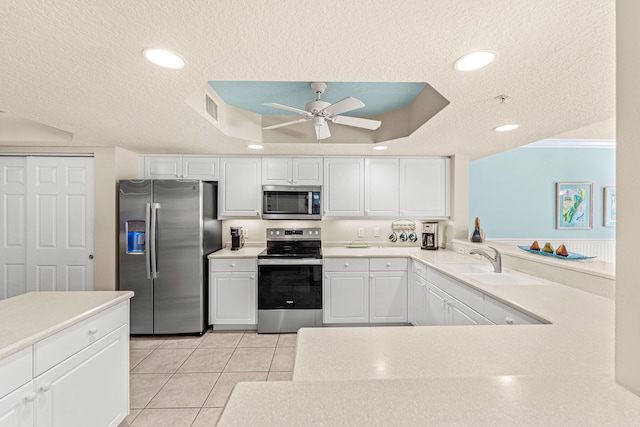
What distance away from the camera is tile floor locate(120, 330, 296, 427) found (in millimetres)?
1920

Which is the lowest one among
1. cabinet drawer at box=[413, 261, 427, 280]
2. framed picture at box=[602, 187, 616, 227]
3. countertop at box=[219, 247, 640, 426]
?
cabinet drawer at box=[413, 261, 427, 280]

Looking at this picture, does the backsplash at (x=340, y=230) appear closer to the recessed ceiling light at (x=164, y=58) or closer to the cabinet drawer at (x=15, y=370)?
the recessed ceiling light at (x=164, y=58)

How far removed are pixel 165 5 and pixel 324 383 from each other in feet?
4.42

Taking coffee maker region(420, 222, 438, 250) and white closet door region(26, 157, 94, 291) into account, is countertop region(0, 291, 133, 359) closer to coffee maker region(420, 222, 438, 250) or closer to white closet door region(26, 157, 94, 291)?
white closet door region(26, 157, 94, 291)

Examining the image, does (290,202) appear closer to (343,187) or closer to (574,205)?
(343,187)

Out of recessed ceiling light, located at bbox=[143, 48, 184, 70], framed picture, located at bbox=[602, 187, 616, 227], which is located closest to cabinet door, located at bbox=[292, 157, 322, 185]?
recessed ceiling light, located at bbox=[143, 48, 184, 70]

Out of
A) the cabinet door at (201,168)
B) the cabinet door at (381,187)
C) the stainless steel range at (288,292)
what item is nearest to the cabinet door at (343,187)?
the cabinet door at (381,187)

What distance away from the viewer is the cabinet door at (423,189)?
3.58m

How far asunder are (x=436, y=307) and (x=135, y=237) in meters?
3.21

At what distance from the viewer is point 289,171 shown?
3.50 m

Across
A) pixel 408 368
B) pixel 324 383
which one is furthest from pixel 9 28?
pixel 408 368

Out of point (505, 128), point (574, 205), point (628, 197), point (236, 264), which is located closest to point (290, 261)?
point (236, 264)

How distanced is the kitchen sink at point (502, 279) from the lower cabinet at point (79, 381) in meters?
2.53

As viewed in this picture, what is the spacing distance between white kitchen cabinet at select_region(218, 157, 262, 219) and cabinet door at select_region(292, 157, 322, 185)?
46 centimetres
